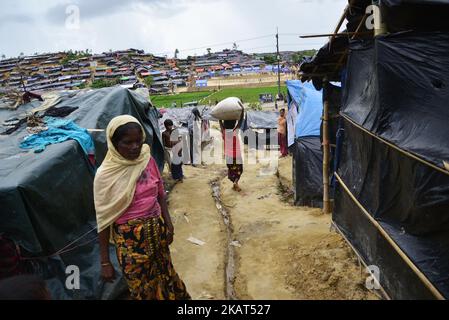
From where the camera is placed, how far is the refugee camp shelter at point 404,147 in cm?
225

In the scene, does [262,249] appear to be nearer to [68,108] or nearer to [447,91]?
[447,91]

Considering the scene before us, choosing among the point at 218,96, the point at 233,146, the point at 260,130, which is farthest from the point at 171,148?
the point at 218,96

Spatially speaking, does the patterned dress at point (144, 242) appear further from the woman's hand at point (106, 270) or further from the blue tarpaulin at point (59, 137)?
the blue tarpaulin at point (59, 137)

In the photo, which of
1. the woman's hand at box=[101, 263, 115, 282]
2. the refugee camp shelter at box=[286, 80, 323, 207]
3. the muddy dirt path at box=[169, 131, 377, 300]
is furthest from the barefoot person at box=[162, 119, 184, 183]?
the woman's hand at box=[101, 263, 115, 282]

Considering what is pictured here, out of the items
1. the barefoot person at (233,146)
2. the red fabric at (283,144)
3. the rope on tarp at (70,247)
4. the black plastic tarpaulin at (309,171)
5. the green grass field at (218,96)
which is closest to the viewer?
the rope on tarp at (70,247)

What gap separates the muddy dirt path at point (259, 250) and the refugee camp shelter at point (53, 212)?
3.75ft

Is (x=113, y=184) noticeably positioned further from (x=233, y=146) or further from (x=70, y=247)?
(x=233, y=146)

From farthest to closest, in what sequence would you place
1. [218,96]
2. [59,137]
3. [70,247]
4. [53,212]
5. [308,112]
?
[218,96] < [308,112] < [59,137] < [70,247] < [53,212]

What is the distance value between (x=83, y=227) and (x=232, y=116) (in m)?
4.05

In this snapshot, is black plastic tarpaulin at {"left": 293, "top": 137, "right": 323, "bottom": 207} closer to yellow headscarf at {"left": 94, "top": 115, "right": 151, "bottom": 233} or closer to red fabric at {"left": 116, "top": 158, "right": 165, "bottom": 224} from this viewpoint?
red fabric at {"left": 116, "top": 158, "right": 165, "bottom": 224}

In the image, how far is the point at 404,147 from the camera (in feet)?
8.04

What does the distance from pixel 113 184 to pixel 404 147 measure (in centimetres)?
204

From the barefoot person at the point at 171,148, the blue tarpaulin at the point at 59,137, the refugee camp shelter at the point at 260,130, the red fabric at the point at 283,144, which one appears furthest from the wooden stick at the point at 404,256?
the refugee camp shelter at the point at 260,130
